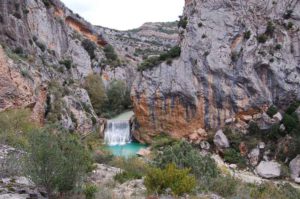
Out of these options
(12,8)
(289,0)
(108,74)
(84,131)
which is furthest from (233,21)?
(108,74)

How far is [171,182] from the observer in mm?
10328

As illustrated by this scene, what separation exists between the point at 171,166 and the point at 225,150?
87.9 feet

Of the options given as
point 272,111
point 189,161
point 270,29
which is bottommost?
point 189,161

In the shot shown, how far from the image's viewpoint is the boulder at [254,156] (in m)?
34.3

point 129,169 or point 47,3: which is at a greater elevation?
point 47,3

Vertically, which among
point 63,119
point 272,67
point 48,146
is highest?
point 272,67

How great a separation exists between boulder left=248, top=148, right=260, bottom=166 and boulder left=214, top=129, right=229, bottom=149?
245 cm

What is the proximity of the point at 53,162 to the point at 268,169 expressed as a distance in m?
26.2

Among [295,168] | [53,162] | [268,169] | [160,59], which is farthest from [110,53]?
[53,162]

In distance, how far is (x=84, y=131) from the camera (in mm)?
36438

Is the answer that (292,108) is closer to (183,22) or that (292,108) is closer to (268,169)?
(268,169)

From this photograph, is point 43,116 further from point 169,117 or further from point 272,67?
point 272,67

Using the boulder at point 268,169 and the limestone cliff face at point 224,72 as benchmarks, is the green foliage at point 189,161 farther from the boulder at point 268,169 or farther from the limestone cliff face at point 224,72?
the limestone cliff face at point 224,72

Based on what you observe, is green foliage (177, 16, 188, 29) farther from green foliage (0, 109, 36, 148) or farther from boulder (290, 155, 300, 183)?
green foliage (0, 109, 36, 148)
